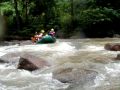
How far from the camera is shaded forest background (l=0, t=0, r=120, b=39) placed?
948 inches

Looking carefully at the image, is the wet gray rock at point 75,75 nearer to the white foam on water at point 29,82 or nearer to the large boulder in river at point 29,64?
the white foam on water at point 29,82

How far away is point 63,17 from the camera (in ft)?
83.0

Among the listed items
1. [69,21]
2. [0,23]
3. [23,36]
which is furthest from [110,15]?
[0,23]

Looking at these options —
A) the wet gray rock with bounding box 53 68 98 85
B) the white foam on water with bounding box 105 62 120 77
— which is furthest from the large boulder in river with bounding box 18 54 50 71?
the white foam on water with bounding box 105 62 120 77

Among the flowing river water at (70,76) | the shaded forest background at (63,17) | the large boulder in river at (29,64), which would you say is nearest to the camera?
the flowing river water at (70,76)

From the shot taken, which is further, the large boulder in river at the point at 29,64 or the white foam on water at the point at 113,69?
the large boulder in river at the point at 29,64

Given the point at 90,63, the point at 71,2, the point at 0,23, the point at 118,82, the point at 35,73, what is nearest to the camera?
the point at 118,82

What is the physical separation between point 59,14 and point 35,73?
16.3 metres

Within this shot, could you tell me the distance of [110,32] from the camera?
23.8m

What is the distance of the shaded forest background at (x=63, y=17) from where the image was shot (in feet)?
79.0

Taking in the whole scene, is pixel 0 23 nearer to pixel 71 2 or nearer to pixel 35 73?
pixel 71 2

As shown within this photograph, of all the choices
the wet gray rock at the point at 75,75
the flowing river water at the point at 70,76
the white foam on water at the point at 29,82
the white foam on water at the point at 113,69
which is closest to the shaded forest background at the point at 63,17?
the flowing river water at the point at 70,76

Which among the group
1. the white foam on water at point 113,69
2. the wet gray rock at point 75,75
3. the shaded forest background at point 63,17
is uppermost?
the wet gray rock at point 75,75

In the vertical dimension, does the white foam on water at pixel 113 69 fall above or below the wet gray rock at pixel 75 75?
below
